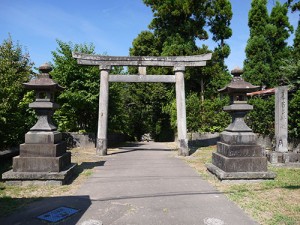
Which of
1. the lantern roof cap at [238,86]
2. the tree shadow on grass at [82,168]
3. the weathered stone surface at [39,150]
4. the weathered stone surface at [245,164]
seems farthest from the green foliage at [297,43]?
the weathered stone surface at [39,150]

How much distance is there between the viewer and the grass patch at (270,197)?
4.42 metres

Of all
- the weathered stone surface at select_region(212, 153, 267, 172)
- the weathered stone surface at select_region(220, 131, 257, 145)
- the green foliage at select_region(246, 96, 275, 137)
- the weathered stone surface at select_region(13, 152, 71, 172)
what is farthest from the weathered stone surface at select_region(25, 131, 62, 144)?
the green foliage at select_region(246, 96, 275, 137)

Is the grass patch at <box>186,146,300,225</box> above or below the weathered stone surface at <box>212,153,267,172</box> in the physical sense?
below

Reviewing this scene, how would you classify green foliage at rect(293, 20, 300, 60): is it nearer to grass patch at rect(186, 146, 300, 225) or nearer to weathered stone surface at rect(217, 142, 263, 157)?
grass patch at rect(186, 146, 300, 225)

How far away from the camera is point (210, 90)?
20234 mm

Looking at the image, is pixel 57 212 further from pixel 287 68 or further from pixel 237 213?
Result: pixel 287 68

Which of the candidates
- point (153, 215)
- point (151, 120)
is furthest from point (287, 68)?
point (151, 120)

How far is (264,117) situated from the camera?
12664 mm

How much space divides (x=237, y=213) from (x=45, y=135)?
516 cm

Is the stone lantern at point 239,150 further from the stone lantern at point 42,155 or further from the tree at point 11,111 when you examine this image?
the tree at point 11,111

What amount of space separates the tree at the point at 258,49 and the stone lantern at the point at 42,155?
48.7 feet

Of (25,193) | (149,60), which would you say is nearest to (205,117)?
(149,60)

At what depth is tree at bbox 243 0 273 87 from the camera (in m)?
18.0

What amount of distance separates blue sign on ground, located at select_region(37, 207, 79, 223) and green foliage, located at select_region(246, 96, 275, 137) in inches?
413
